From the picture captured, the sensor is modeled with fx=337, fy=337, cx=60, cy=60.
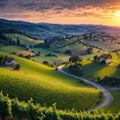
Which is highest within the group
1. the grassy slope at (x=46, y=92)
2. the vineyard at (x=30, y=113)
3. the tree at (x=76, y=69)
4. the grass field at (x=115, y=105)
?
the vineyard at (x=30, y=113)

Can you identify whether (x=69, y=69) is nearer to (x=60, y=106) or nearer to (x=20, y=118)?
(x=60, y=106)

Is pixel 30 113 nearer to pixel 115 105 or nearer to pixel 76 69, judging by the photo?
pixel 115 105

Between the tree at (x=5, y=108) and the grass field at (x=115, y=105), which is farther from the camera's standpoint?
the grass field at (x=115, y=105)

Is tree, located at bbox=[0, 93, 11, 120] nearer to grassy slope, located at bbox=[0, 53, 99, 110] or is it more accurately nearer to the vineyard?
the vineyard

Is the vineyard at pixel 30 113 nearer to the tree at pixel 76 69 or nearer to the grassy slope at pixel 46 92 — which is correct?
the grassy slope at pixel 46 92

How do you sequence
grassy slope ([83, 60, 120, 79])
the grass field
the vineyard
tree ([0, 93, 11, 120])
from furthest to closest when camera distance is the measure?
grassy slope ([83, 60, 120, 79])
the grass field
tree ([0, 93, 11, 120])
the vineyard

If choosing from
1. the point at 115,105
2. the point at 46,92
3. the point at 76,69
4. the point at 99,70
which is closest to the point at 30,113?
the point at 46,92

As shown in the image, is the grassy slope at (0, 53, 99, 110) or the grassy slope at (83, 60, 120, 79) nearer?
the grassy slope at (0, 53, 99, 110)

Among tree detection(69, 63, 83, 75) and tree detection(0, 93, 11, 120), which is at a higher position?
tree detection(0, 93, 11, 120)

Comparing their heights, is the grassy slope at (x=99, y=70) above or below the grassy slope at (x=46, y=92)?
below

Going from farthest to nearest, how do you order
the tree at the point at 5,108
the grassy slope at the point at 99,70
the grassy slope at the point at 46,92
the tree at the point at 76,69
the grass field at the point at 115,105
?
the tree at the point at 76,69, the grassy slope at the point at 99,70, the grassy slope at the point at 46,92, the grass field at the point at 115,105, the tree at the point at 5,108

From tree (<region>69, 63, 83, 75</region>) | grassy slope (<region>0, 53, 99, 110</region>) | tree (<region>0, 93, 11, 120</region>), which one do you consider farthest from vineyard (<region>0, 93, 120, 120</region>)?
tree (<region>69, 63, 83, 75</region>)

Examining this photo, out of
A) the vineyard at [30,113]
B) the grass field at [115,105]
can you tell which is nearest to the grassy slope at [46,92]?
the grass field at [115,105]

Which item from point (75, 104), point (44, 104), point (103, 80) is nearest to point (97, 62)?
point (103, 80)
